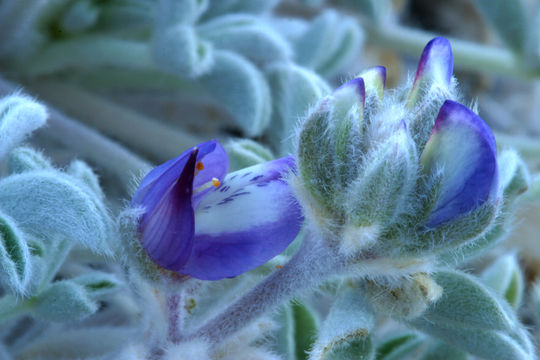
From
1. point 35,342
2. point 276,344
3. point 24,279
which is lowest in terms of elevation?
point 35,342

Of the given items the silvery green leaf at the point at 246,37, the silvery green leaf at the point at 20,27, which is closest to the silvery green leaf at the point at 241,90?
the silvery green leaf at the point at 246,37

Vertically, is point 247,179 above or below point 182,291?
above

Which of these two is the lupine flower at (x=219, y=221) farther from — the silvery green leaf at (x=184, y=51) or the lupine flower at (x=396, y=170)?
the silvery green leaf at (x=184, y=51)

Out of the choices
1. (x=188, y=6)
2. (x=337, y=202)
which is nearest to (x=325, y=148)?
(x=337, y=202)

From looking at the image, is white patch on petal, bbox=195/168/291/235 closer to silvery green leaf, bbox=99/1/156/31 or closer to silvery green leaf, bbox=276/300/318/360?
silvery green leaf, bbox=276/300/318/360

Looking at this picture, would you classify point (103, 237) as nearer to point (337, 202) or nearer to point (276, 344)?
point (337, 202)
